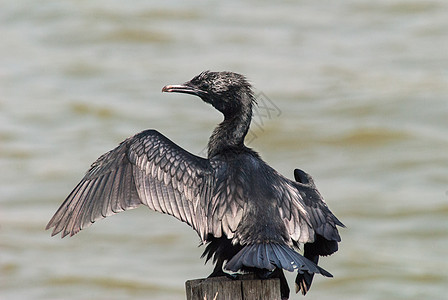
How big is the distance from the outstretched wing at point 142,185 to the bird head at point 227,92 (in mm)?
496

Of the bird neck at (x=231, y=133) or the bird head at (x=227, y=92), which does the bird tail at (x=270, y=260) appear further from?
the bird head at (x=227, y=92)

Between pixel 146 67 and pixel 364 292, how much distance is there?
914 centimetres

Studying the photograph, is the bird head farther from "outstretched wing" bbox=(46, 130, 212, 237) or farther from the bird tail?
the bird tail

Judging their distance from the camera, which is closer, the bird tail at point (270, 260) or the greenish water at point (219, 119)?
the bird tail at point (270, 260)

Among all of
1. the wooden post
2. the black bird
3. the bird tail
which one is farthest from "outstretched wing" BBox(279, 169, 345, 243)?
the wooden post

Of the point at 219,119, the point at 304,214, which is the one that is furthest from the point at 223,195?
the point at 219,119

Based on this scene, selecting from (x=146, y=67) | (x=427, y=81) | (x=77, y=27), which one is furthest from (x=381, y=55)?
(x=77, y=27)

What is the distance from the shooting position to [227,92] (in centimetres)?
713

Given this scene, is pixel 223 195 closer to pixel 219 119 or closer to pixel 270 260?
pixel 270 260

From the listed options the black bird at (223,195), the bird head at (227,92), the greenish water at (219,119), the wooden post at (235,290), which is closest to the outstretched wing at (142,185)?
the black bird at (223,195)

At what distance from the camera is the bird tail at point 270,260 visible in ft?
19.6

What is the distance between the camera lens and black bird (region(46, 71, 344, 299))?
6.41 metres

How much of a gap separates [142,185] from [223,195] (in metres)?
0.67

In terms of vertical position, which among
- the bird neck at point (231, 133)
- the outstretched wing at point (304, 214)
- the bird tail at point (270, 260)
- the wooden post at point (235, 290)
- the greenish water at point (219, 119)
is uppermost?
the greenish water at point (219, 119)
